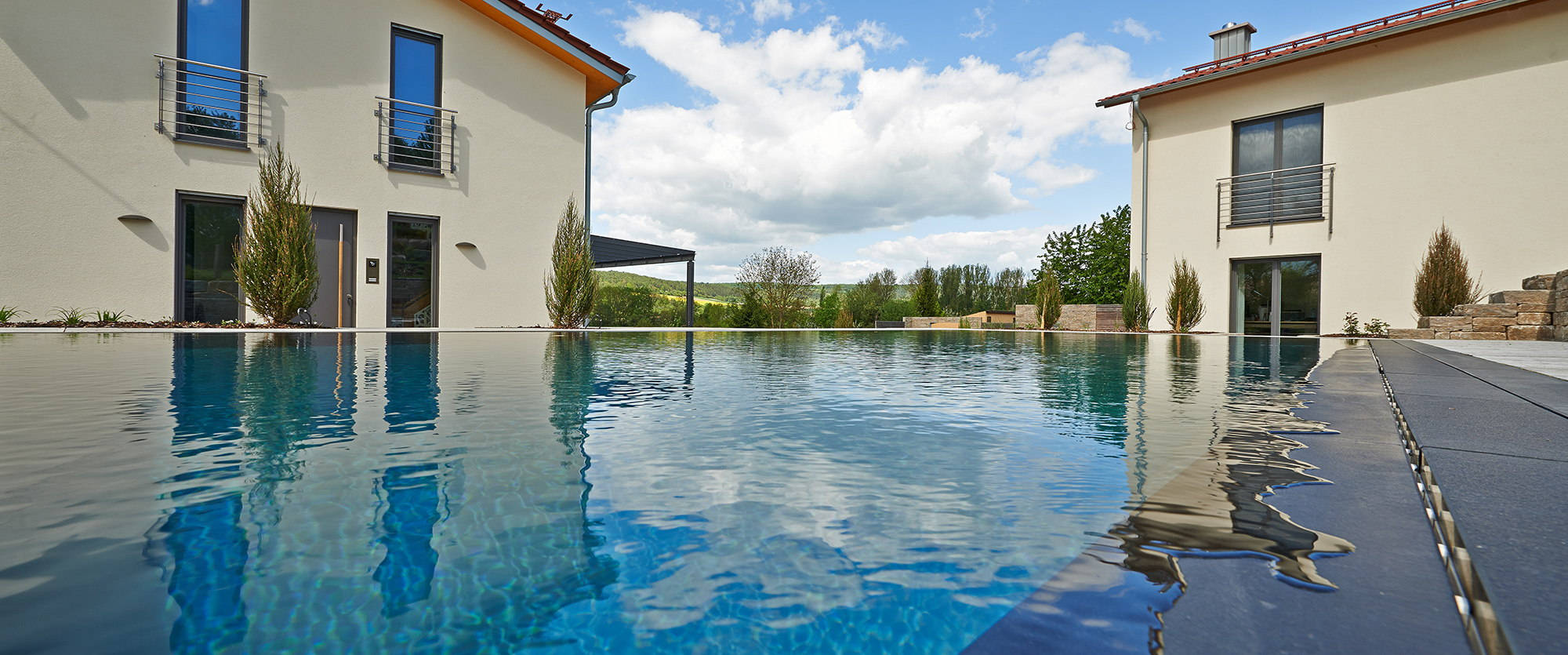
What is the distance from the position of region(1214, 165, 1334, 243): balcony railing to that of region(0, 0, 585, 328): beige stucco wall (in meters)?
12.0

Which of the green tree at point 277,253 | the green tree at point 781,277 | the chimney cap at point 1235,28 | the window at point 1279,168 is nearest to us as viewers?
the green tree at point 277,253

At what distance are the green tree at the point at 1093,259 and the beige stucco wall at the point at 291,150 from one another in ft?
44.9

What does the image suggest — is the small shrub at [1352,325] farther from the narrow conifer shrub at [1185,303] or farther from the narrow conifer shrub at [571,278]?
the narrow conifer shrub at [571,278]

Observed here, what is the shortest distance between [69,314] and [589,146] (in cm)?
765

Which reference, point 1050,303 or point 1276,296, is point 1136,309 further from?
point 1276,296

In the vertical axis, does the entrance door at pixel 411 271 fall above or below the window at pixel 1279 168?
below

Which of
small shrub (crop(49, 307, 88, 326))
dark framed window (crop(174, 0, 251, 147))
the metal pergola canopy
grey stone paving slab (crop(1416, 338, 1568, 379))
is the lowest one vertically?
grey stone paving slab (crop(1416, 338, 1568, 379))

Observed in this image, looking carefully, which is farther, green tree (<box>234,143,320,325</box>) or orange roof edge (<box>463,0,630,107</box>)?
orange roof edge (<box>463,0,630,107</box>)

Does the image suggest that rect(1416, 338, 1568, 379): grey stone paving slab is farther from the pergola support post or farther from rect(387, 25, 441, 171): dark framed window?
the pergola support post

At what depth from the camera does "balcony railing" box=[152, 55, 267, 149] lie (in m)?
9.51

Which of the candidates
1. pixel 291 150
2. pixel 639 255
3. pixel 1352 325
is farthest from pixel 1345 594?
pixel 639 255

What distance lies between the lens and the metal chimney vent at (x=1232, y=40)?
13508mm

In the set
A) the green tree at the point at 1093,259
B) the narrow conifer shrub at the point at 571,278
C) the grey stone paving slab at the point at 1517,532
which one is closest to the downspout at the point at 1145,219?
the green tree at the point at 1093,259

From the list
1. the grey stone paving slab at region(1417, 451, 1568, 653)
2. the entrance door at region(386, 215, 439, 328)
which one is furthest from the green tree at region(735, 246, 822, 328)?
the grey stone paving slab at region(1417, 451, 1568, 653)
